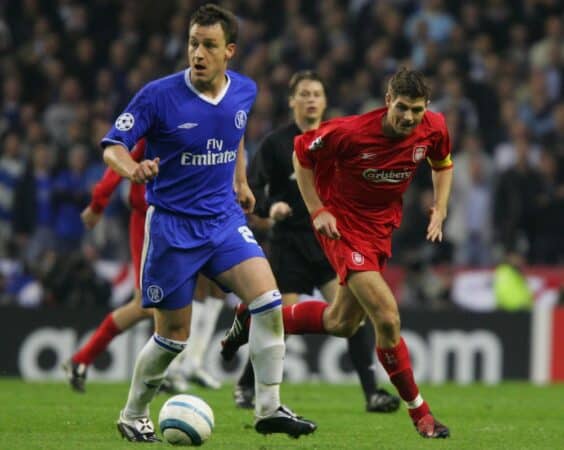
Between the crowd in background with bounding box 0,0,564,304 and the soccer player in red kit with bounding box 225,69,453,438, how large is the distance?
733 centimetres

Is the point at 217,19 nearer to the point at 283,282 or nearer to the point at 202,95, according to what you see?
the point at 202,95

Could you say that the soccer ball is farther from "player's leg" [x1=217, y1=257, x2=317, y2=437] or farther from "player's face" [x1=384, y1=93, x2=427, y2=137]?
"player's face" [x1=384, y1=93, x2=427, y2=137]

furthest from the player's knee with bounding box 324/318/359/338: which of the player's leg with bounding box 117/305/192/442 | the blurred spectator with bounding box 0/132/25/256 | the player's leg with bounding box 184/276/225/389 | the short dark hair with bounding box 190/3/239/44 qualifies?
the blurred spectator with bounding box 0/132/25/256

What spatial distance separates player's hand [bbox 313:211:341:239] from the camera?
8289 mm

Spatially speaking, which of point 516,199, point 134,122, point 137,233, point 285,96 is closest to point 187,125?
point 134,122

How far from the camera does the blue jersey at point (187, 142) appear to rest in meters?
7.57

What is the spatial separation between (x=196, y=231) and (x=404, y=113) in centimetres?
152

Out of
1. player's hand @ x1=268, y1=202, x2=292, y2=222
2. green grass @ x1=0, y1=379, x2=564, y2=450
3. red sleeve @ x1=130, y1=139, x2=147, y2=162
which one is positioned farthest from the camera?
red sleeve @ x1=130, y1=139, x2=147, y2=162

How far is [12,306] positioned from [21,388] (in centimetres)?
252

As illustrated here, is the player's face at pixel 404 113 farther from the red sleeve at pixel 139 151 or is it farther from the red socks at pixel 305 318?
the red sleeve at pixel 139 151

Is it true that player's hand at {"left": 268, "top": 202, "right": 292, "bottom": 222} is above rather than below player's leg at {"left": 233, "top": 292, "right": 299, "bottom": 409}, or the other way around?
above

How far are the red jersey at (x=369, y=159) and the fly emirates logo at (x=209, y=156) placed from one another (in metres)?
0.95

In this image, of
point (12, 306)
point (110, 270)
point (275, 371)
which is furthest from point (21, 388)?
point (275, 371)

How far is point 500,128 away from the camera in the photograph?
57.3 ft
